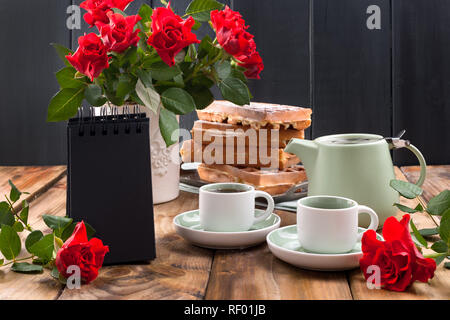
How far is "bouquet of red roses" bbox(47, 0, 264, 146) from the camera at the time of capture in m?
0.90

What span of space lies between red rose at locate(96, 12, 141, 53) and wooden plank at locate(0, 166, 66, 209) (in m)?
0.54

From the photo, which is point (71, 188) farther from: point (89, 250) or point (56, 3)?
point (56, 3)

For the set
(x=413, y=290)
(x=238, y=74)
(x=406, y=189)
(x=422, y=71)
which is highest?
(x=422, y=71)

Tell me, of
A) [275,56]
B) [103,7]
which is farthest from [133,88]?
[275,56]

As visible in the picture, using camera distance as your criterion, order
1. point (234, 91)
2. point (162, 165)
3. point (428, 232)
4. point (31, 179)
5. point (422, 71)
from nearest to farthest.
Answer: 1. point (428, 232)
2. point (234, 91)
3. point (162, 165)
4. point (31, 179)
5. point (422, 71)

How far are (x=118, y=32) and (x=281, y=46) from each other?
187 cm

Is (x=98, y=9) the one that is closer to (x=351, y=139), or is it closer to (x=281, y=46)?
(x=351, y=139)

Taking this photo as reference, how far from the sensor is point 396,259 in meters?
0.72

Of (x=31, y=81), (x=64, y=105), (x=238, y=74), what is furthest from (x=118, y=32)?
(x=31, y=81)

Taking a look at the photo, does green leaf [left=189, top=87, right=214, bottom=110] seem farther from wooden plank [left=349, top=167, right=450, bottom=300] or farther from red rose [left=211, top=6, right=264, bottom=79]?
wooden plank [left=349, top=167, right=450, bottom=300]

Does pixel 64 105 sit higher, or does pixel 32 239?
pixel 64 105

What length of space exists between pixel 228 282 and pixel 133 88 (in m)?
0.39

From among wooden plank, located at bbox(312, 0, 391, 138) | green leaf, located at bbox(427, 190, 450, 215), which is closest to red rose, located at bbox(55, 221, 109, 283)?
green leaf, located at bbox(427, 190, 450, 215)

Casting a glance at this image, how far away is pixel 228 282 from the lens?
2.53 ft
